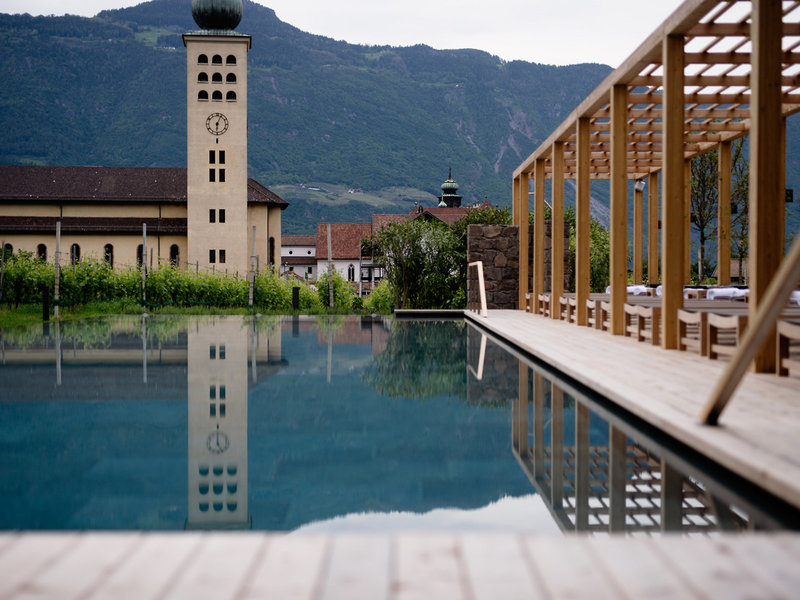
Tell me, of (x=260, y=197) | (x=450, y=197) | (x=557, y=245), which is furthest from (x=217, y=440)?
(x=450, y=197)

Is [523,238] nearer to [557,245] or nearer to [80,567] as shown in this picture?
[557,245]

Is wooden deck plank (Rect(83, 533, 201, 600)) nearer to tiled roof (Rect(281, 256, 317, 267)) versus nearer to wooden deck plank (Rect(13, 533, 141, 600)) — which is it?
wooden deck plank (Rect(13, 533, 141, 600))

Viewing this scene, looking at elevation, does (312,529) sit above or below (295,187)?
below

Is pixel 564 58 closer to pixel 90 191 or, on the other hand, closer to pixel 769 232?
pixel 90 191

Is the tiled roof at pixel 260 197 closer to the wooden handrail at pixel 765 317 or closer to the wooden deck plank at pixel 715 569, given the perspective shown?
the wooden handrail at pixel 765 317

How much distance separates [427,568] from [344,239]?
8027cm

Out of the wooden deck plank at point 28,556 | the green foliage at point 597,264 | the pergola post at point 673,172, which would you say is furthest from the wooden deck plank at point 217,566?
the green foliage at point 597,264

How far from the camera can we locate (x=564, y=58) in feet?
454

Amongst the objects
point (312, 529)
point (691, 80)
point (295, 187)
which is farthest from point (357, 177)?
point (312, 529)

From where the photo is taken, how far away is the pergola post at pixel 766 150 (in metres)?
6.20

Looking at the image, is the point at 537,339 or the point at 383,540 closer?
the point at 383,540

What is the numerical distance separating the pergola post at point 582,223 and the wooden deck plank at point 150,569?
997 cm

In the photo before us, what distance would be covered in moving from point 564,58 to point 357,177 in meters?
53.0

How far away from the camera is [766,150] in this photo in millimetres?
6223
